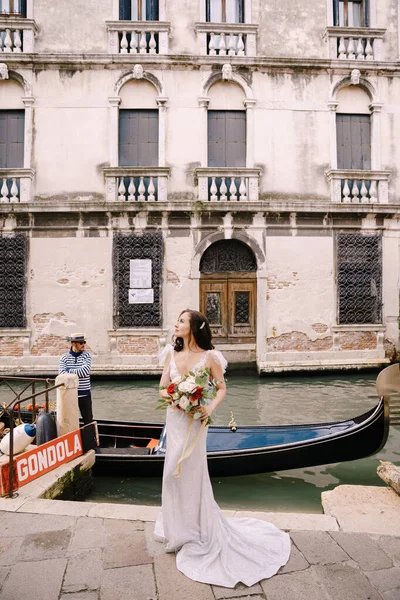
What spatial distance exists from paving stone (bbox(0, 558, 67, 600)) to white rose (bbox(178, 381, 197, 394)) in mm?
1230

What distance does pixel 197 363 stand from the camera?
9.70 feet

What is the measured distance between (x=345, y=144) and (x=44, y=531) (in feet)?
35.4

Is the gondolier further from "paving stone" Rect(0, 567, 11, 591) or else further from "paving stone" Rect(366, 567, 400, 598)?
"paving stone" Rect(366, 567, 400, 598)

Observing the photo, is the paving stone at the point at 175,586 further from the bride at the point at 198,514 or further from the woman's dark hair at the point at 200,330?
the woman's dark hair at the point at 200,330

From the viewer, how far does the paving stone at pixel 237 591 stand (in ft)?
7.86

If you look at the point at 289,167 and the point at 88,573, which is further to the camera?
the point at 289,167

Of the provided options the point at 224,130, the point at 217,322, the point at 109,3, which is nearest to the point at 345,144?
the point at 224,130

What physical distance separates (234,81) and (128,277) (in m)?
5.33

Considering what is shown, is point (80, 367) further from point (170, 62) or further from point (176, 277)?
point (170, 62)

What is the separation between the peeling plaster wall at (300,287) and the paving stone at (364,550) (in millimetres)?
7831

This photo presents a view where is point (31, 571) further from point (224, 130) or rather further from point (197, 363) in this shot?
point (224, 130)

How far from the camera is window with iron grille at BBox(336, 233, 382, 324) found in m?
10.9

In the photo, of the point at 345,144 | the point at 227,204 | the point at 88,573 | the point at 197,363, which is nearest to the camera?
the point at 88,573

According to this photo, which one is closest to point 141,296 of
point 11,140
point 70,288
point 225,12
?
point 70,288
